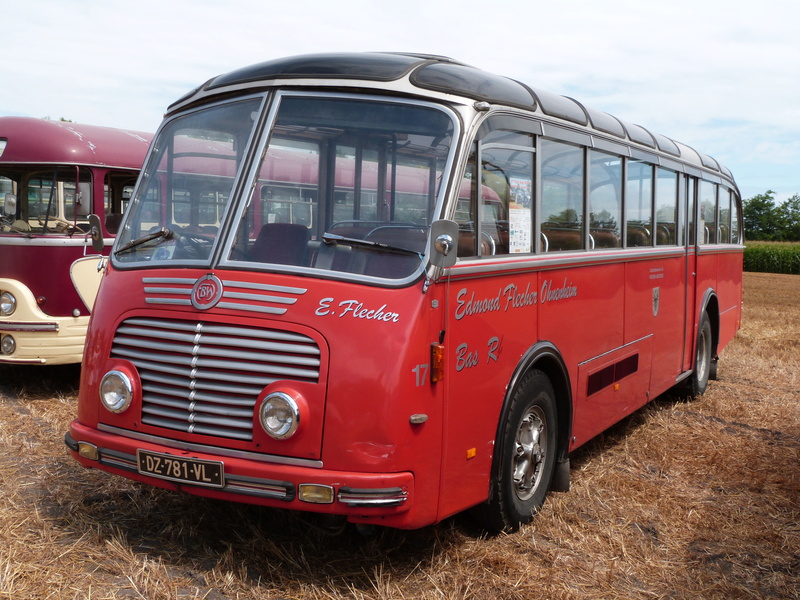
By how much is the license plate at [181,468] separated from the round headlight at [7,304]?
4.54 meters

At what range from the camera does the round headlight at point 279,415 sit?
3.68 metres

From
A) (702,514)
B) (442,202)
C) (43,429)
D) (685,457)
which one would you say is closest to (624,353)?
(685,457)

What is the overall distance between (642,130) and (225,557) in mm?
5051

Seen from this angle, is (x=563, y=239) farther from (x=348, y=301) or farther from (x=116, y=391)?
(x=116, y=391)

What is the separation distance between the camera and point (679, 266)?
797cm

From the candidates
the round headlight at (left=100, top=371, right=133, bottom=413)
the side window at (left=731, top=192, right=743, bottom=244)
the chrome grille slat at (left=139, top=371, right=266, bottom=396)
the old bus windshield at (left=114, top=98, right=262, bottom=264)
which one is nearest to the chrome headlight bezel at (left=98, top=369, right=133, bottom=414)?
the round headlight at (left=100, top=371, right=133, bottom=413)

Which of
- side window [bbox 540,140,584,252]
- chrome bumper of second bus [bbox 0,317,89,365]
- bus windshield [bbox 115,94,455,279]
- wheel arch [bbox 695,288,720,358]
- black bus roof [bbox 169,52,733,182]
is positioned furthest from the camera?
wheel arch [bbox 695,288,720,358]

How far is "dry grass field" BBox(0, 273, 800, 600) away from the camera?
13.2ft

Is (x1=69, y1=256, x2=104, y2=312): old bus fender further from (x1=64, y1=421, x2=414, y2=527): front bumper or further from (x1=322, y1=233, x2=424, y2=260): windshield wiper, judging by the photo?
(x1=322, y1=233, x2=424, y2=260): windshield wiper

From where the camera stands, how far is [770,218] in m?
89.1

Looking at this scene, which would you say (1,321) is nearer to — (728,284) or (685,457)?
(685,457)

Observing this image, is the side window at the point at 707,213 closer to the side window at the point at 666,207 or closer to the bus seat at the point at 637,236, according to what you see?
the side window at the point at 666,207

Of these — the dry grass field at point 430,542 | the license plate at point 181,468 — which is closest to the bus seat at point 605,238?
the dry grass field at point 430,542

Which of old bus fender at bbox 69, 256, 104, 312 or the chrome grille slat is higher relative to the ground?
old bus fender at bbox 69, 256, 104, 312
